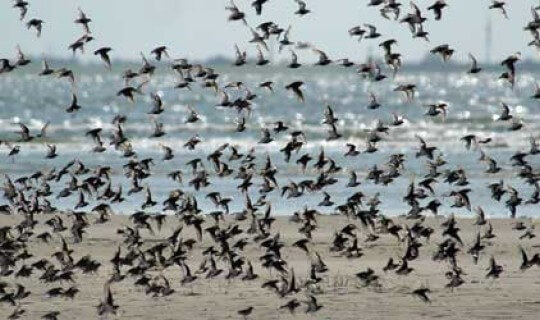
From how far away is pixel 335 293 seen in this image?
26141 millimetres

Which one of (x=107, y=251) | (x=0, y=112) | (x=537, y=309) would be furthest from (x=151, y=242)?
(x=0, y=112)

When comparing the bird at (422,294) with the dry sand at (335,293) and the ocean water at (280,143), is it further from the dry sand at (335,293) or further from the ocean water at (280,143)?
the ocean water at (280,143)

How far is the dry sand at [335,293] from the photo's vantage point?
79.6ft

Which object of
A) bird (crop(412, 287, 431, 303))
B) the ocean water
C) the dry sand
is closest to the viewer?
the dry sand

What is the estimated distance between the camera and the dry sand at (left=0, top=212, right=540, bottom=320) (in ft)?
79.6

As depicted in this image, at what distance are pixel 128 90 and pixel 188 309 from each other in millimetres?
6782

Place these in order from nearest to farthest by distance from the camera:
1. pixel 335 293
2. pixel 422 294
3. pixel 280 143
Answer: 1. pixel 422 294
2. pixel 335 293
3. pixel 280 143

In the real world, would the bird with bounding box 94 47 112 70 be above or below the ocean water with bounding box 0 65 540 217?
above

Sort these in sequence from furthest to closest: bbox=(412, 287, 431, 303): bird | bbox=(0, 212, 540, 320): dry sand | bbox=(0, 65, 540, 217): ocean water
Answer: bbox=(0, 65, 540, 217): ocean water → bbox=(412, 287, 431, 303): bird → bbox=(0, 212, 540, 320): dry sand

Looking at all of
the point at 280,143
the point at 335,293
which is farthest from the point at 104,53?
the point at 280,143

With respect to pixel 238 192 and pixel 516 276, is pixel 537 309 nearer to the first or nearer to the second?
pixel 516 276

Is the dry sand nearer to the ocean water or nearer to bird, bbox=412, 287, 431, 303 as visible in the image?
bird, bbox=412, 287, 431, 303

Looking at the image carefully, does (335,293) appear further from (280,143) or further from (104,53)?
(280,143)

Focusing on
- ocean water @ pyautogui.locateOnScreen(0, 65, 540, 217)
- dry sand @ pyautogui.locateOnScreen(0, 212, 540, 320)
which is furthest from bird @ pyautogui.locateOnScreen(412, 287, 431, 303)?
ocean water @ pyautogui.locateOnScreen(0, 65, 540, 217)
